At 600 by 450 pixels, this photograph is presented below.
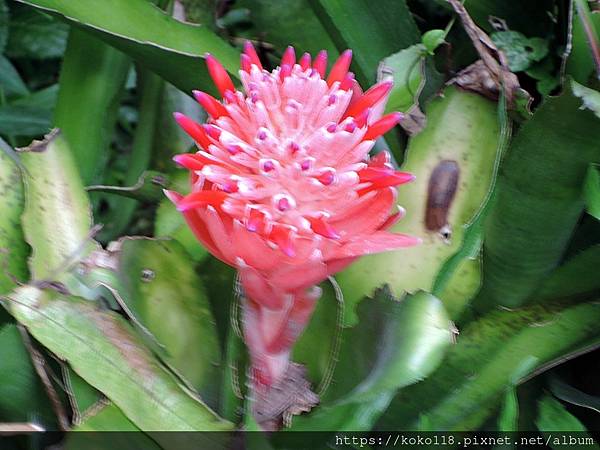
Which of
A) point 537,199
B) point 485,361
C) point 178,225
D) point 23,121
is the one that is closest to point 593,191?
point 537,199

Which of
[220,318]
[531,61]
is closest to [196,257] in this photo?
[220,318]

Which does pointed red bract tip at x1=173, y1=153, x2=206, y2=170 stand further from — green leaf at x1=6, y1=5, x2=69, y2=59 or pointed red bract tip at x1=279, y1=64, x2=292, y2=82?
green leaf at x1=6, y1=5, x2=69, y2=59

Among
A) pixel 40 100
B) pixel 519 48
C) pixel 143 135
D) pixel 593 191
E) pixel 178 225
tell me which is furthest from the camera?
pixel 40 100

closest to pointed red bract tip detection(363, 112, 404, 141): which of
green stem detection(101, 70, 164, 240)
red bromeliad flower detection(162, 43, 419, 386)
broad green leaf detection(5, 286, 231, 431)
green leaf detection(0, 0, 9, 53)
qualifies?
red bromeliad flower detection(162, 43, 419, 386)

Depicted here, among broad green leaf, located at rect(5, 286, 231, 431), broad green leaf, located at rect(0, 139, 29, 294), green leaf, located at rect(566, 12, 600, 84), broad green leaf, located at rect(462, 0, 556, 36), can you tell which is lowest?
broad green leaf, located at rect(0, 139, 29, 294)

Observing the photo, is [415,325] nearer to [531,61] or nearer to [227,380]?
[227,380]

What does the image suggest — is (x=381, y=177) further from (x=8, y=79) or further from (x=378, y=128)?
(x=8, y=79)

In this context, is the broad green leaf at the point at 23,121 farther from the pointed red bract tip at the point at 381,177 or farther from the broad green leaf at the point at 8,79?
the pointed red bract tip at the point at 381,177
